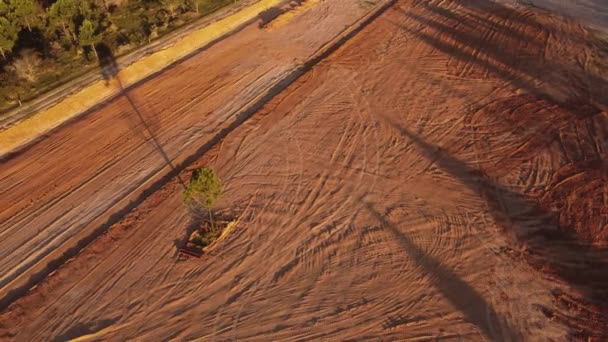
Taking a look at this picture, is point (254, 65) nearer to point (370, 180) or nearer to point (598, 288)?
point (370, 180)

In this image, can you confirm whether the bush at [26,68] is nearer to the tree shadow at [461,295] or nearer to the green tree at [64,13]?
the green tree at [64,13]

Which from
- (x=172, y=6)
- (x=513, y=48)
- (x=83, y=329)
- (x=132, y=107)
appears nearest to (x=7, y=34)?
(x=132, y=107)

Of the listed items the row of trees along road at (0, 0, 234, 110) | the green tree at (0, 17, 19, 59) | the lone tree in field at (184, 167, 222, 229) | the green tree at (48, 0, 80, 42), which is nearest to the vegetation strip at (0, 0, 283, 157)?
the row of trees along road at (0, 0, 234, 110)

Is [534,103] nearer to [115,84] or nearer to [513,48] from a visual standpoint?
[513,48]

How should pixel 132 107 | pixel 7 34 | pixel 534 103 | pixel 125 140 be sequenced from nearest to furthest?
pixel 125 140, pixel 132 107, pixel 534 103, pixel 7 34

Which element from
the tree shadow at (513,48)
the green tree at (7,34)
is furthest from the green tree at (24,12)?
the tree shadow at (513,48)

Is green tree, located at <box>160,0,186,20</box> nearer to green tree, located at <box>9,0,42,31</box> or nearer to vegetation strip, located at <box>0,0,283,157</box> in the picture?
vegetation strip, located at <box>0,0,283,157</box>

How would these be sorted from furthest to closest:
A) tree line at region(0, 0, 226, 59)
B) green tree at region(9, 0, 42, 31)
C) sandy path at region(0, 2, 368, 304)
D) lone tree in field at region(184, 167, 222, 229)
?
green tree at region(9, 0, 42, 31)
tree line at region(0, 0, 226, 59)
sandy path at region(0, 2, 368, 304)
lone tree in field at region(184, 167, 222, 229)
